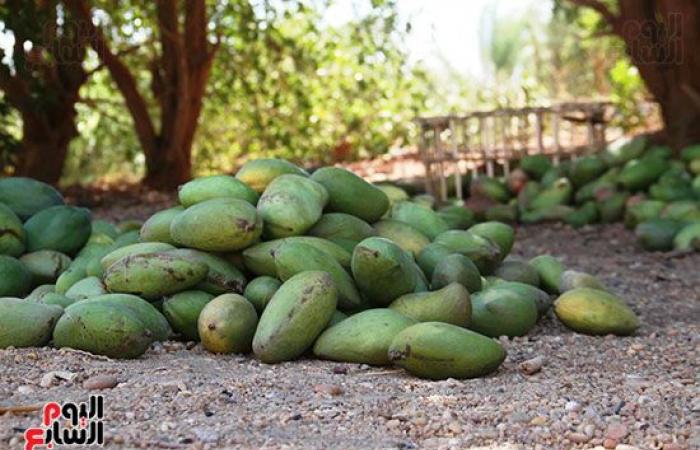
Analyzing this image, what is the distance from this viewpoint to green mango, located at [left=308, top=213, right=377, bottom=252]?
14.9ft

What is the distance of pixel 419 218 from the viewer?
16.8 ft

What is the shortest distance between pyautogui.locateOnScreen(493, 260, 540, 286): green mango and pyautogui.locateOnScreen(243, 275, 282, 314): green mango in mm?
1149

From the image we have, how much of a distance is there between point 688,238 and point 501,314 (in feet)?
10.2

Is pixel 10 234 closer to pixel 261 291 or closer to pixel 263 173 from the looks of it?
pixel 263 173

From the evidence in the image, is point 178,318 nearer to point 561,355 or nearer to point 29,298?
point 29,298

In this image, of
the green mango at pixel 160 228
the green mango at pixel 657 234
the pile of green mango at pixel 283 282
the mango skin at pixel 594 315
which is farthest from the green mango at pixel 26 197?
the green mango at pixel 657 234

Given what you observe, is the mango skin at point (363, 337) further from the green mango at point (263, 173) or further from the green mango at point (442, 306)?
the green mango at point (263, 173)

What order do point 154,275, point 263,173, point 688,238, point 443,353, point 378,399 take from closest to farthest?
1. point 378,399
2. point 443,353
3. point 154,275
4. point 263,173
5. point 688,238

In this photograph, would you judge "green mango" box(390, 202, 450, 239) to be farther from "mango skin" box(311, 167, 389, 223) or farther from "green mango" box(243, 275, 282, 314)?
"green mango" box(243, 275, 282, 314)

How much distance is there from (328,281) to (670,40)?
5.75 metres

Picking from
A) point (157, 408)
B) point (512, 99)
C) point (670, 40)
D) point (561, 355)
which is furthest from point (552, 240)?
point (512, 99)

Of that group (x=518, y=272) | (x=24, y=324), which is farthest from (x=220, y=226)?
(x=518, y=272)

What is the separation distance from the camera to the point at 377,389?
3551 millimetres

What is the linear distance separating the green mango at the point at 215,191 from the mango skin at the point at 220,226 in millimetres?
195
